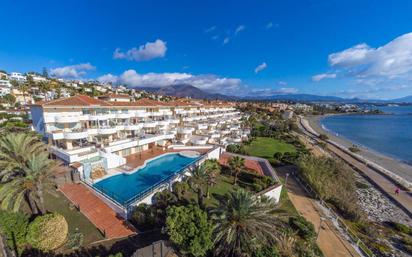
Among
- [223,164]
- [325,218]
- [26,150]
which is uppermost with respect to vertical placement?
[26,150]

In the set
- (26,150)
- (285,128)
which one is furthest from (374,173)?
(26,150)

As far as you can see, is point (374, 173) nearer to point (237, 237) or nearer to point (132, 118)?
point (237, 237)

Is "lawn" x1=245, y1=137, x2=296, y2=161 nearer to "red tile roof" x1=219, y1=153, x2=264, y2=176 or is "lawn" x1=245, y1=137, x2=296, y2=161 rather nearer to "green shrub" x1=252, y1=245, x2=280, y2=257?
"red tile roof" x1=219, y1=153, x2=264, y2=176

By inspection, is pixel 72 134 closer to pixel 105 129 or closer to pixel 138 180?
pixel 105 129

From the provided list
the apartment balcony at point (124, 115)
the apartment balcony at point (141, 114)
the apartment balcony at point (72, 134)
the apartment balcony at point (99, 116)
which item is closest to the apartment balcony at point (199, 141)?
the apartment balcony at point (141, 114)

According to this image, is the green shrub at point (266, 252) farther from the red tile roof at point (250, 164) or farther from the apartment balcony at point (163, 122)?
the apartment balcony at point (163, 122)

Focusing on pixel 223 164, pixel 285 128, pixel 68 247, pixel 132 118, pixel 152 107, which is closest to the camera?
pixel 68 247

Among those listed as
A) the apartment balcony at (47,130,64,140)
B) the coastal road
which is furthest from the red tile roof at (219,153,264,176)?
the apartment balcony at (47,130,64,140)
